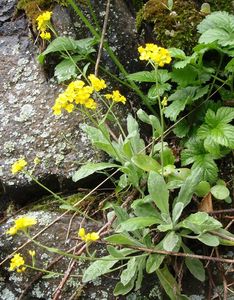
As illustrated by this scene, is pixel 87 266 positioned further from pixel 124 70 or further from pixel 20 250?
pixel 124 70

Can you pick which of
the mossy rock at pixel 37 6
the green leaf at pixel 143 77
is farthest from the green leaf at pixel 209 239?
the mossy rock at pixel 37 6

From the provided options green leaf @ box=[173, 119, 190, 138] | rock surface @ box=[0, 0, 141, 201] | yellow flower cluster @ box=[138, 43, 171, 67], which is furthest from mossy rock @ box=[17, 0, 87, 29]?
yellow flower cluster @ box=[138, 43, 171, 67]

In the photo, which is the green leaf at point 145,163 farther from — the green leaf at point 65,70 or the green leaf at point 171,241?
the green leaf at point 65,70

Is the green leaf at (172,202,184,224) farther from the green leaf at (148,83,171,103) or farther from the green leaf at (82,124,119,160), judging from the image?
the green leaf at (148,83,171,103)

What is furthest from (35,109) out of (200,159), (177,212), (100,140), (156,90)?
(177,212)

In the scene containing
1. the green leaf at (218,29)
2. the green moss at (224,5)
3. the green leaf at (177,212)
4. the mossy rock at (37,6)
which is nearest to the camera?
the green leaf at (177,212)

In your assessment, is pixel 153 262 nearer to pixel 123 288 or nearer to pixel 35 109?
pixel 123 288
